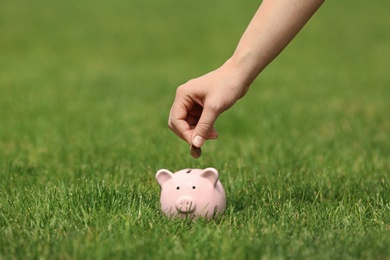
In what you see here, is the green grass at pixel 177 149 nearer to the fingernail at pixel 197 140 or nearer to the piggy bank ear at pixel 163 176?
the piggy bank ear at pixel 163 176

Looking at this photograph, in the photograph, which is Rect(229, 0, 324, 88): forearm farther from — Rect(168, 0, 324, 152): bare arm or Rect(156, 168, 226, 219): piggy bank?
Rect(156, 168, 226, 219): piggy bank

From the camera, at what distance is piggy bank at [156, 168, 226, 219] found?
10.4 feet

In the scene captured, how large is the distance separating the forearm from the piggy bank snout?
585mm

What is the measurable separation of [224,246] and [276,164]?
2167mm

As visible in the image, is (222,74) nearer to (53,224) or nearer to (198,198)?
(198,198)

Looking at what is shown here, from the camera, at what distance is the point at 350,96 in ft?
28.0

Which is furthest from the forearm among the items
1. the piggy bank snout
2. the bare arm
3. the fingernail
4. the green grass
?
the green grass

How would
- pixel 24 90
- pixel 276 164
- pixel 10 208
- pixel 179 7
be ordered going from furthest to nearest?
pixel 179 7 < pixel 24 90 < pixel 276 164 < pixel 10 208

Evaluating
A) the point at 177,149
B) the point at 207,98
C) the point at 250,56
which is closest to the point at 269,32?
the point at 250,56

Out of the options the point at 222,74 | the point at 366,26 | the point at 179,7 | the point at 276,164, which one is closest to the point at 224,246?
the point at 222,74

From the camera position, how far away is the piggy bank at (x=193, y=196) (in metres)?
3.18

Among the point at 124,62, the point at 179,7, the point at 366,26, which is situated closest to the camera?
the point at 124,62

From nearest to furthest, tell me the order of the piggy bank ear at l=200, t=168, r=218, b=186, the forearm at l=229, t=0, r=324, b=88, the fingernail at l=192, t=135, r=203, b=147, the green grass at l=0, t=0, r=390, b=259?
1. the green grass at l=0, t=0, r=390, b=259
2. the forearm at l=229, t=0, r=324, b=88
3. the fingernail at l=192, t=135, r=203, b=147
4. the piggy bank ear at l=200, t=168, r=218, b=186

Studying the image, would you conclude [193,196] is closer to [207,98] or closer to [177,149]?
[207,98]
